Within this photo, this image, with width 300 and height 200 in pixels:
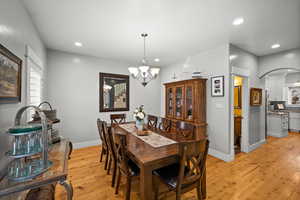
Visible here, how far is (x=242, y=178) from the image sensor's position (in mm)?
2240

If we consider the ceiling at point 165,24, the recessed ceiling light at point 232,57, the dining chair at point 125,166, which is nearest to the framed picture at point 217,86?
the recessed ceiling light at point 232,57

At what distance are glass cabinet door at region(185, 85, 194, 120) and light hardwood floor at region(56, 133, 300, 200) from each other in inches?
44.9

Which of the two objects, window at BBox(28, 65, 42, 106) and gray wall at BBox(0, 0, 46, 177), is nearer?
gray wall at BBox(0, 0, 46, 177)

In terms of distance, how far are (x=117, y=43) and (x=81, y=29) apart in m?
0.77

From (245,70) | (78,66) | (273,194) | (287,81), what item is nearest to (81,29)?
(78,66)

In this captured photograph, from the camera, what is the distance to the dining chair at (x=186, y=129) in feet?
6.72

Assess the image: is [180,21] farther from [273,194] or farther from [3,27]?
[273,194]

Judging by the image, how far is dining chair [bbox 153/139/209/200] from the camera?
1.26m

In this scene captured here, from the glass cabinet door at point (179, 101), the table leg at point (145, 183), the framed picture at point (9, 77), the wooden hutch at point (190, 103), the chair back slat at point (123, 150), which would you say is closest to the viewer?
the framed picture at point (9, 77)

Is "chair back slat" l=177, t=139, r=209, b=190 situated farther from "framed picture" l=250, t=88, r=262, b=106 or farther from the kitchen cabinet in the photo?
the kitchen cabinet

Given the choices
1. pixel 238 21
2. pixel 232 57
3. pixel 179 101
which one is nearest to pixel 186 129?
pixel 179 101

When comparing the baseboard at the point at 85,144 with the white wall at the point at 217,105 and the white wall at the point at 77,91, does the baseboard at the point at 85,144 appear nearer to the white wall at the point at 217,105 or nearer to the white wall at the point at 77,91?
the white wall at the point at 77,91

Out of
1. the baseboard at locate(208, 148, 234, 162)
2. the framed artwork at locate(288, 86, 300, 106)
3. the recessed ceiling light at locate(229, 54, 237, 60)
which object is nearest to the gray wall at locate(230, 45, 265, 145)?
the recessed ceiling light at locate(229, 54, 237, 60)

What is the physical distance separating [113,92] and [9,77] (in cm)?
271
